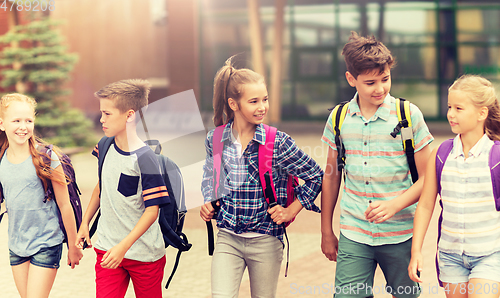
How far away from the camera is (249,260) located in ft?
10.6

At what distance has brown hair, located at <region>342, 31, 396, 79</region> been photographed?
299 centimetres

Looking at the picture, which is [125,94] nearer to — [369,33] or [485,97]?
[485,97]

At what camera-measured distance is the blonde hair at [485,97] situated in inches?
108

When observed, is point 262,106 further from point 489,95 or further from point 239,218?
point 489,95

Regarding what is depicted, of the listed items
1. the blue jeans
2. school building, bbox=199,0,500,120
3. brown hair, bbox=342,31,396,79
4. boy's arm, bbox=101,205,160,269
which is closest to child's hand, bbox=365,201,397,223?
the blue jeans

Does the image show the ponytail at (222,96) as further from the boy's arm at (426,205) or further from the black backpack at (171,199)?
the boy's arm at (426,205)

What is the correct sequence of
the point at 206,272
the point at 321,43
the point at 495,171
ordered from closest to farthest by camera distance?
1. the point at 495,171
2. the point at 206,272
3. the point at 321,43

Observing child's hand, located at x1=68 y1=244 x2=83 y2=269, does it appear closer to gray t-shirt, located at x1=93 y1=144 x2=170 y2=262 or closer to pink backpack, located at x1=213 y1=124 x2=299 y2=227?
gray t-shirt, located at x1=93 y1=144 x2=170 y2=262

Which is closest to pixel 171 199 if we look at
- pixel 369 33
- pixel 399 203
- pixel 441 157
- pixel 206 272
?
pixel 399 203

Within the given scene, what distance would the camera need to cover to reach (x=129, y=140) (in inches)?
128

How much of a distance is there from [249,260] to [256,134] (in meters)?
0.73

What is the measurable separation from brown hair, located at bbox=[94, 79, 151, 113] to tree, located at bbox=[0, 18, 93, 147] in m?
11.1

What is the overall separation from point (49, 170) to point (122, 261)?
0.72 meters

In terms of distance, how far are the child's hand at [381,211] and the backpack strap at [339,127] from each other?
321 millimetres
